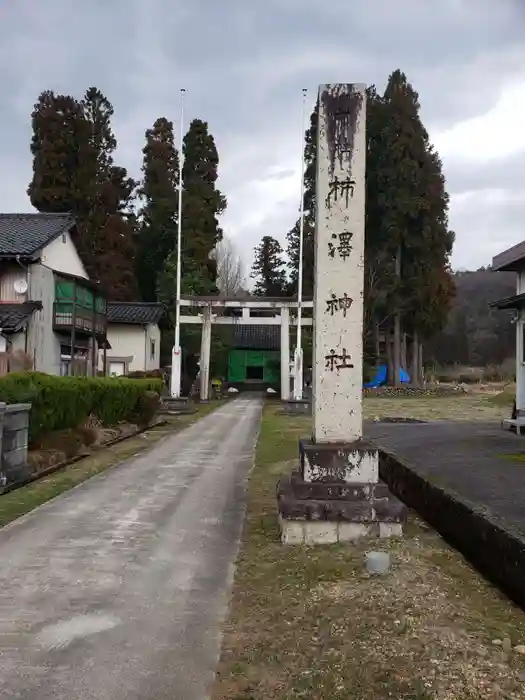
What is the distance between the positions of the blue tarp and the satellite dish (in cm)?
2121

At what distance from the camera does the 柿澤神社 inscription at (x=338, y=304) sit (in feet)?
20.1

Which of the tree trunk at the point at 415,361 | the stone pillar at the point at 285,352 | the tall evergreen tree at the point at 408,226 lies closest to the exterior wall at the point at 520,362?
the stone pillar at the point at 285,352

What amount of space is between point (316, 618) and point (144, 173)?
1659 inches

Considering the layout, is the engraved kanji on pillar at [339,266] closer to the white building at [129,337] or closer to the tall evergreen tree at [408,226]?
the white building at [129,337]

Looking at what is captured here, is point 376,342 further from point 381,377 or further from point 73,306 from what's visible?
point 73,306

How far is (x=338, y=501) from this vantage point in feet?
18.8

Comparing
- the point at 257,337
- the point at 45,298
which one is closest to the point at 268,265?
the point at 257,337

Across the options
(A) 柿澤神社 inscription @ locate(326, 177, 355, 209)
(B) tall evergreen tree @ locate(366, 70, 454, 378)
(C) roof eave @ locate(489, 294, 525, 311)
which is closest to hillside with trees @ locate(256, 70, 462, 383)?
(B) tall evergreen tree @ locate(366, 70, 454, 378)

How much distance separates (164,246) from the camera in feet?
134

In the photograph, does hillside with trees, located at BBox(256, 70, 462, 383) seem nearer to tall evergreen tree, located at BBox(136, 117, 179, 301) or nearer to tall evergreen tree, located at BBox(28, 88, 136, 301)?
tall evergreen tree, located at BBox(136, 117, 179, 301)

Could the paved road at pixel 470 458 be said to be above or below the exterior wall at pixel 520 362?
below

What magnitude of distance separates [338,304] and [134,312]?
2882 cm

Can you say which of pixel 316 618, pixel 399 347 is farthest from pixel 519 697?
pixel 399 347

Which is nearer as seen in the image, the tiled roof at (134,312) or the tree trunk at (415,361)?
the tiled roof at (134,312)
